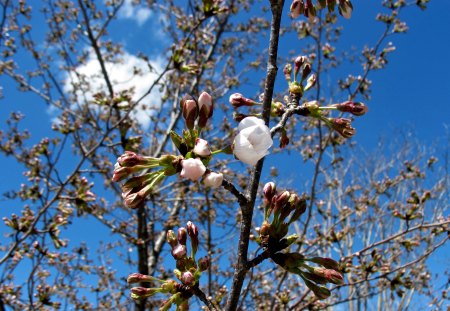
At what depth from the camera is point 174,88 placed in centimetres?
764

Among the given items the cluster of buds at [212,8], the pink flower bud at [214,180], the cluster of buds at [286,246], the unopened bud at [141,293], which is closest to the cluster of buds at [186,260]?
the unopened bud at [141,293]

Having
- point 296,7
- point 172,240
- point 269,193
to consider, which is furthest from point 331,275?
point 296,7

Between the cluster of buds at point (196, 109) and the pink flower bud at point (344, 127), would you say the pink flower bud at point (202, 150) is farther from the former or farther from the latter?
the pink flower bud at point (344, 127)

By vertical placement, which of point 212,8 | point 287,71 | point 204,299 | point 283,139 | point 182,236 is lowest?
point 204,299

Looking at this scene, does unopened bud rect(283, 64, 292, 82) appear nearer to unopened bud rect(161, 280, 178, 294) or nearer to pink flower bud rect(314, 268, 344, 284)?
pink flower bud rect(314, 268, 344, 284)

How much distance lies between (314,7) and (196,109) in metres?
0.74

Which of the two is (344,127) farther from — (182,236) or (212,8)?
(212,8)

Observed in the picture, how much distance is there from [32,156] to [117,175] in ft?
19.3

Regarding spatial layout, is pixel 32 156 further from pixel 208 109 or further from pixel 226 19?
pixel 208 109

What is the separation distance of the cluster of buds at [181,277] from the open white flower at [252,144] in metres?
0.43

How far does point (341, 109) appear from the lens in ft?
5.32

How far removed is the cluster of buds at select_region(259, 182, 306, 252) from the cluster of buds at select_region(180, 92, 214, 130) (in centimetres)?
37

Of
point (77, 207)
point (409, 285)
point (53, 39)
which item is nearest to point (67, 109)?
point (53, 39)

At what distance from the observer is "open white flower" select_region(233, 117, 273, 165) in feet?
3.86
